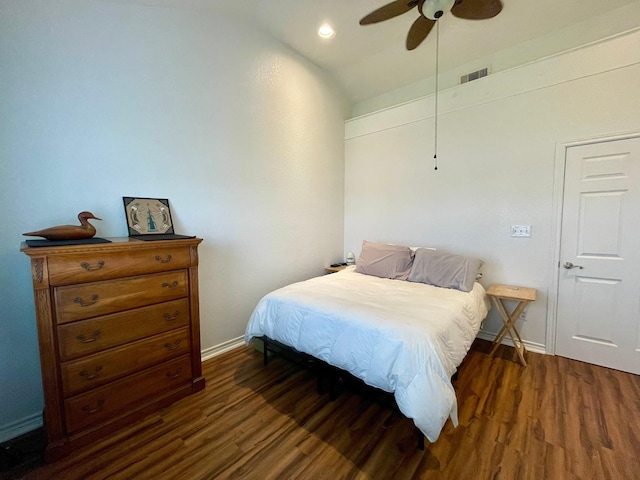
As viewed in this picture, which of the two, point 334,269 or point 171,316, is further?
point 334,269

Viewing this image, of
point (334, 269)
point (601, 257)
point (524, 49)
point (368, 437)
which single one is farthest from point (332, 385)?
point (524, 49)

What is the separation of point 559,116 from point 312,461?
3.47 metres

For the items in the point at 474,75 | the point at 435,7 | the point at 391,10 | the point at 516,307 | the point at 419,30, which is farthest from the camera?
the point at 474,75

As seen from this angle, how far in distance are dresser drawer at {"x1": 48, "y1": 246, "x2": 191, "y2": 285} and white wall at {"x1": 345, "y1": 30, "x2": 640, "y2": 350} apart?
107 inches

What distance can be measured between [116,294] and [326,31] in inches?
121

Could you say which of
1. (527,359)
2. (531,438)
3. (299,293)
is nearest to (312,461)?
(299,293)

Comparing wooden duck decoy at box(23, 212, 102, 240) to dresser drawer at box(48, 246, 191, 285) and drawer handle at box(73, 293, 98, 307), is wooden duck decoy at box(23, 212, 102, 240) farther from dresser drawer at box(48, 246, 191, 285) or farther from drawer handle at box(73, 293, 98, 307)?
drawer handle at box(73, 293, 98, 307)

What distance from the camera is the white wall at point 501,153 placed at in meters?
2.35

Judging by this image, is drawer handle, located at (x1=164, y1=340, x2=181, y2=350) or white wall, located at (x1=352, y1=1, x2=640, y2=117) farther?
white wall, located at (x1=352, y1=1, x2=640, y2=117)

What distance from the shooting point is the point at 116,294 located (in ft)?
5.53

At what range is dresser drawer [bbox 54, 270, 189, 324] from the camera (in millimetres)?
1516

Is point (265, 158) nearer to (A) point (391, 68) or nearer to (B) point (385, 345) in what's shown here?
(A) point (391, 68)

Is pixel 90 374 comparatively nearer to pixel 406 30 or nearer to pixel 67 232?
pixel 67 232

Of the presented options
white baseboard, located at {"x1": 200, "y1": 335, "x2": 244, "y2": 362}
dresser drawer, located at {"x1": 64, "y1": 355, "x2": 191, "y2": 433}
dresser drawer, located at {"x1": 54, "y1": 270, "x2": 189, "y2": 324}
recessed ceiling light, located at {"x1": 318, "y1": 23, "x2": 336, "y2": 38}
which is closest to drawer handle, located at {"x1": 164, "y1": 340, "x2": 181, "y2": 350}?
dresser drawer, located at {"x1": 64, "y1": 355, "x2": 191, "y2": 433}
